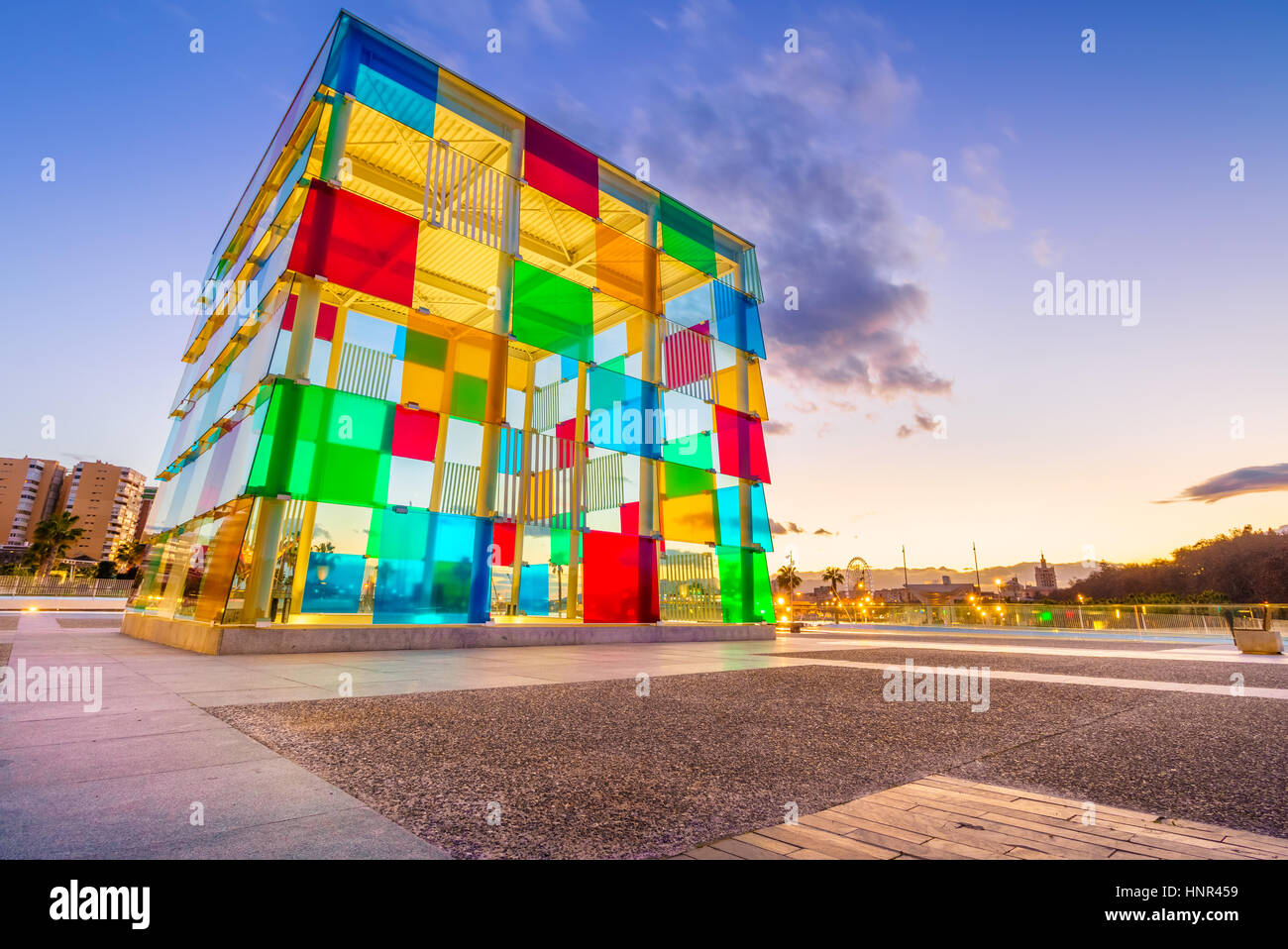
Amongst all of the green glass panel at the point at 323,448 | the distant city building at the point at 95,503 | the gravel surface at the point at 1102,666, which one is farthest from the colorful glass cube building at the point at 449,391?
the distant city building at the point at 95,503

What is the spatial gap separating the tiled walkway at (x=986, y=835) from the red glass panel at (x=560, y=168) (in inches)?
619

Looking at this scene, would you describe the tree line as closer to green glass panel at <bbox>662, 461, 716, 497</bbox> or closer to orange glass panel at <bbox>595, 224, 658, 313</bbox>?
green glass panel at <bbox>662, 461, 716, 497</bbox>

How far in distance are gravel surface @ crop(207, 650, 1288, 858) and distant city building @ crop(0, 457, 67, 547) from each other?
245 m

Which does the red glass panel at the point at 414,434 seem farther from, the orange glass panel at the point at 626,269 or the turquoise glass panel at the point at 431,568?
the orange glass panel at the point at 626,269

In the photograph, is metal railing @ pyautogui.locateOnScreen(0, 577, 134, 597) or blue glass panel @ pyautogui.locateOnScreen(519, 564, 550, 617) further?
metal railing @ pyautogui.locateOnScreen(0, 577, 134, 597)

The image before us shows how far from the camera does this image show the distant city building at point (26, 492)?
568ft

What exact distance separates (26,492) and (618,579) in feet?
840

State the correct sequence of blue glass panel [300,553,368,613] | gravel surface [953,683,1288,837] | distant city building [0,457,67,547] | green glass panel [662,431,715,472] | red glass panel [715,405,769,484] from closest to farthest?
gravel surface [953,683,1288,837] < blue glass panel [300,553,368,613] < green glass panel [662,431,715,472] < red glass panel [715,405,769,484] < distant city building [0,457,67,547]

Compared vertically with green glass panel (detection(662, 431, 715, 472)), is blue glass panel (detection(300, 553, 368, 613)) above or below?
below

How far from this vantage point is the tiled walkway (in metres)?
1.94

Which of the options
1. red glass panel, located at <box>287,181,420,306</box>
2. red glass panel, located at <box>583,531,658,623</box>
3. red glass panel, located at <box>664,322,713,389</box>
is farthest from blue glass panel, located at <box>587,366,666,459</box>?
red glass panel, located at <box>287,181,420,306</box>

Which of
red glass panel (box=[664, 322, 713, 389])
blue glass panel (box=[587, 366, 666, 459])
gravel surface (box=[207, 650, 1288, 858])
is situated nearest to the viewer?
gravel surface (box=[207, 650, 1288, 858])

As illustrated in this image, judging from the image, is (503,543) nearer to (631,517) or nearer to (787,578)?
(631,517)
